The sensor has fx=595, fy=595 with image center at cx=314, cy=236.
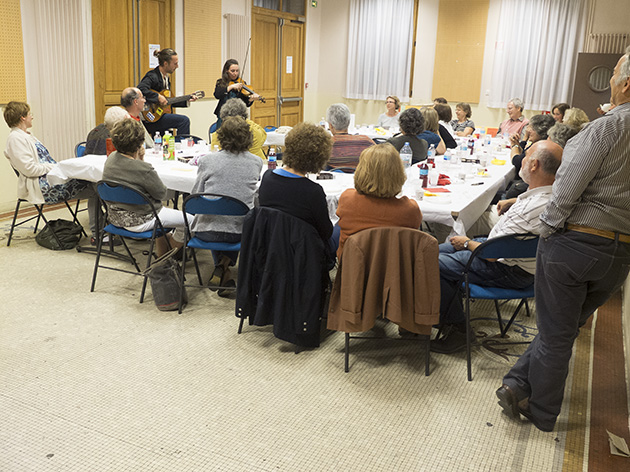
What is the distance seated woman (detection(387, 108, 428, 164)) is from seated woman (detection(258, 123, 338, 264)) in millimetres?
1970

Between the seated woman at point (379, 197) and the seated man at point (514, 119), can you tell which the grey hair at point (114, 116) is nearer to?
the seated woman at point (379, 197)

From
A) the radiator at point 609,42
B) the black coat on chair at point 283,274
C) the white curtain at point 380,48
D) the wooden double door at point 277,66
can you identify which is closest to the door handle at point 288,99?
the wooden double door at point 277,66

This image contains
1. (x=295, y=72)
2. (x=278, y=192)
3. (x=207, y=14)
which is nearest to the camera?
(x=278, y=192)

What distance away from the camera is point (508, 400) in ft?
8.62

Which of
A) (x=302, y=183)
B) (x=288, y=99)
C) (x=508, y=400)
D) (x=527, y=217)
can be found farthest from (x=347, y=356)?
(x=288, y=99)

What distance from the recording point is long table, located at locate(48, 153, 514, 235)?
354 centimetres

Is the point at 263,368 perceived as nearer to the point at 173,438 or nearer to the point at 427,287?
the point at 173,438

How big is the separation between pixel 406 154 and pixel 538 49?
5.63 m

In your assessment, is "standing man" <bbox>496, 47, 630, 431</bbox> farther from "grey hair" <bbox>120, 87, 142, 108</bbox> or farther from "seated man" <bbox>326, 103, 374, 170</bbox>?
"grey hair" <bbox>120, 87, 142, 108</bbox>

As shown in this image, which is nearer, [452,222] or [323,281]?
[323,281]

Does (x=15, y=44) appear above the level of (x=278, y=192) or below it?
above

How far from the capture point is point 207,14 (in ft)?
26.6

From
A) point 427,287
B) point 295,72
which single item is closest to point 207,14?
point 295,72

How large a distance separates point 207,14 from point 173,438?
6.90 m
